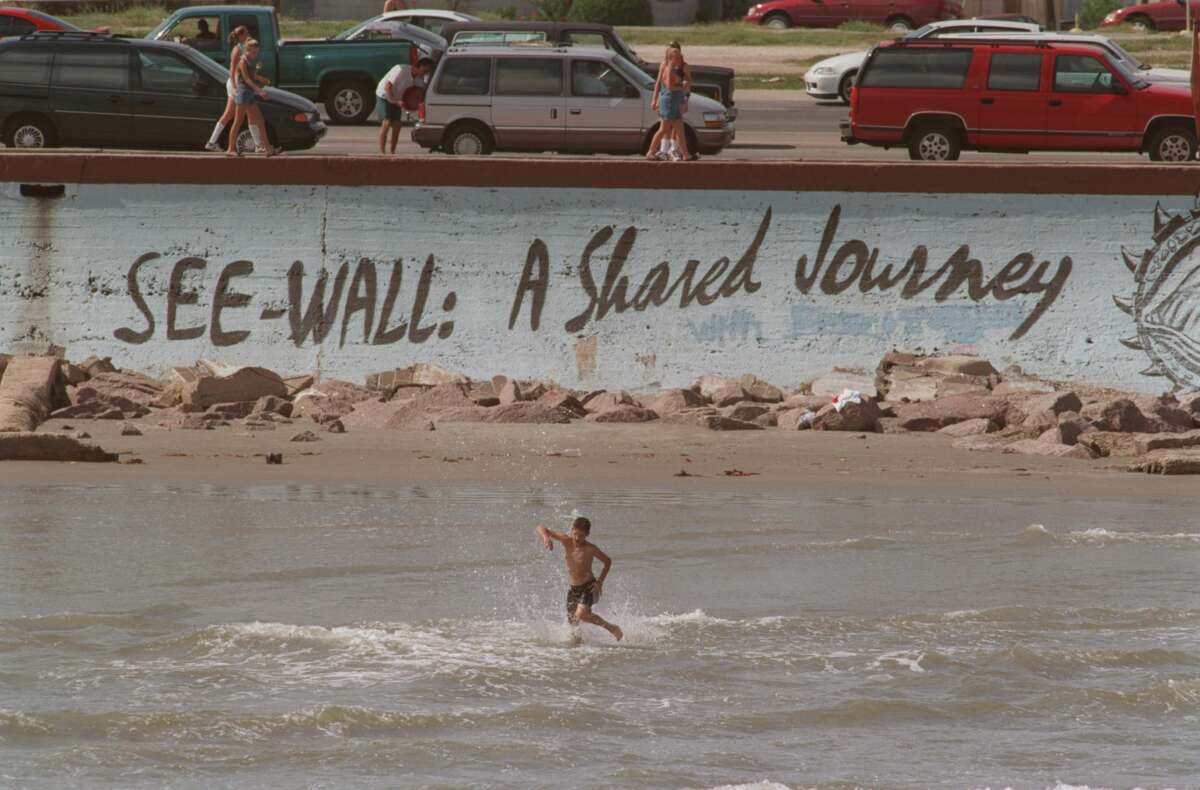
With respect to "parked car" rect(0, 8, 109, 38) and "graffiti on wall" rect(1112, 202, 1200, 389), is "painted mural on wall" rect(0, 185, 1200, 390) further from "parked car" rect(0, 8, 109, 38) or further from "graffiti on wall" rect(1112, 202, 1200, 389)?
"parked car" rect(0, 8, 109, 38)

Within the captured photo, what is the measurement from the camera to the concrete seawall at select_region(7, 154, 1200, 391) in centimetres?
1766

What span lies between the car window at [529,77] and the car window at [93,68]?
4.73 meters

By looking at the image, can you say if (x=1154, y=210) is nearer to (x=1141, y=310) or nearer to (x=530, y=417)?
(x=1141, y=310)

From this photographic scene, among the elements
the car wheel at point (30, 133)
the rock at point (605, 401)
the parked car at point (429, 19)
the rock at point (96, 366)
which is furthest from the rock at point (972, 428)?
the parked car at point (429, 19)

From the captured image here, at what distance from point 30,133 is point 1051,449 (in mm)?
13560

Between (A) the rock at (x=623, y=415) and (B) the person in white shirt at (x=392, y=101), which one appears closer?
(A) the rock at (x=623, y=415)

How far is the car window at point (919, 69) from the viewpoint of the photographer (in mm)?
24828

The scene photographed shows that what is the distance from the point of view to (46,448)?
1491 centimetres

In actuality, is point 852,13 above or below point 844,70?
above

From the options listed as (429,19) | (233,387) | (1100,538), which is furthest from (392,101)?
(1100,538)

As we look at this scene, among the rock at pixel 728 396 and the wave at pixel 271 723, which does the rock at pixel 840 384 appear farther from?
the wave at pixel 271 723

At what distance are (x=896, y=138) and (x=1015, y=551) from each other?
12828mm

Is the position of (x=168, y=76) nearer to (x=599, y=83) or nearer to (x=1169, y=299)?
(x=599, y=83)

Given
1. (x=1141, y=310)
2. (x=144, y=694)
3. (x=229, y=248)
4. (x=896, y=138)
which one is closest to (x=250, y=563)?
(x=144, y=694)
